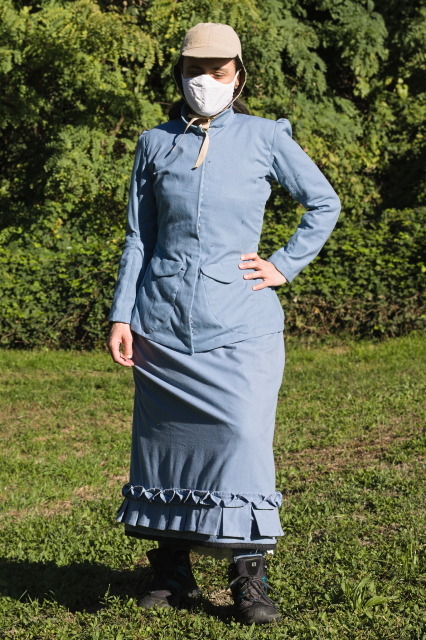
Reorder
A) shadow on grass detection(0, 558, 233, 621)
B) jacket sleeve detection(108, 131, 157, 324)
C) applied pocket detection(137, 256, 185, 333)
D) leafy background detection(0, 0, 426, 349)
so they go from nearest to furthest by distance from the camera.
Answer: applied pocket detection(137, 256, 185, 333), jacket sleeve detection(108, 131, 157, 324), shadow on grass detection(0, 558, 233, 621), leafy background detection(0, 0, 426, 349)

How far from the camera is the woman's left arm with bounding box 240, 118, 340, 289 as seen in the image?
3318 mm

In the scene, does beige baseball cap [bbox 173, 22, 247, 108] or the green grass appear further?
the green grass

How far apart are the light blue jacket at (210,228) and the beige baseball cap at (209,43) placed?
0.21m

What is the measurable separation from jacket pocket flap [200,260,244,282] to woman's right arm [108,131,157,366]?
30cm

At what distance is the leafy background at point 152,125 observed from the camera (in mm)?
9523

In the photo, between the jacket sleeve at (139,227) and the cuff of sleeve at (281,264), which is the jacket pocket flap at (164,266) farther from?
the cuff of sleeve at (281,264)

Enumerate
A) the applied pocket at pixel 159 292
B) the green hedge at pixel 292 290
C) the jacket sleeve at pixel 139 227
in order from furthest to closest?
1. the green hedge at pixel 292 290
2. the jacket sleeve at pixel 139 227
3. the applied pocket at pixel 159 292

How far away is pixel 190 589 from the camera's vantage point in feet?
11.5

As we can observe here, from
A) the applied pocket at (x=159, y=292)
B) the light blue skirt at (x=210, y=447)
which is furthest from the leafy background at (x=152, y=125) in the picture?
the light blue skirt at (x=210, y=447)

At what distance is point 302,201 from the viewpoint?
3369mm

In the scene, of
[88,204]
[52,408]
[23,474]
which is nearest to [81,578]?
[23,474]


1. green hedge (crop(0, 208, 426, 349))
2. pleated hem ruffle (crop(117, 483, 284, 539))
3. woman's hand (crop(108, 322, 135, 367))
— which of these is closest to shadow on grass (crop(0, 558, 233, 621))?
pleated hem ruffle (crop(117, 483, 284, 539))

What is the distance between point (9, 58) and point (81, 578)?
659cm

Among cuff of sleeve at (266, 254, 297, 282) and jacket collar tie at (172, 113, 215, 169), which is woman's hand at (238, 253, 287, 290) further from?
jacket collar tie at (172, 113, 215, 169)
